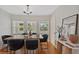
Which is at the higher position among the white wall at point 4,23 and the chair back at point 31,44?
the white wall at point 4,23

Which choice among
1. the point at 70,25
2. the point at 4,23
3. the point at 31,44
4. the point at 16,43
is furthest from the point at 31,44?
the point at 70,25

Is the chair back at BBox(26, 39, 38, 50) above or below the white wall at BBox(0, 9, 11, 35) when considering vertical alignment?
below

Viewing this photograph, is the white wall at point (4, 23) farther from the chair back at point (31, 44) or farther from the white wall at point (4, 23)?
the chair back at point (31, 44)

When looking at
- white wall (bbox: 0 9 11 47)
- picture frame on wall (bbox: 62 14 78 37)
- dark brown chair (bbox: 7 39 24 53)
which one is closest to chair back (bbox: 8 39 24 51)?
dark brown chair (bbox: 7 39 24 53)

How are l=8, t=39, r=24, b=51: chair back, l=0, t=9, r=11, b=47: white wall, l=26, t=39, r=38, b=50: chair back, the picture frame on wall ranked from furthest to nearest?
l=26, t=39, r=38, b=50: chair back
l=8, t=39, r=24, b=51: chair back
the picture frame on wall
l=0, t=9, r=11, b=47: white wall

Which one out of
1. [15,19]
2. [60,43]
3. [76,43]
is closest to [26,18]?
[15,19]

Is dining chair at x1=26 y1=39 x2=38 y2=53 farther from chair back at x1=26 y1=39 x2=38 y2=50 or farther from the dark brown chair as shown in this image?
the dark brown chair

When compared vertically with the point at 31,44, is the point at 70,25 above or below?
above

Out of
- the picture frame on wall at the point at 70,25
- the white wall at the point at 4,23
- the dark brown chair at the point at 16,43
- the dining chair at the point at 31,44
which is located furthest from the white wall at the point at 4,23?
the picture frame on wall at the point at 70,25

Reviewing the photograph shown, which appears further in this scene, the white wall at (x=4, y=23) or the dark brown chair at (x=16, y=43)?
the dark brown chair at (x=16, y=43)

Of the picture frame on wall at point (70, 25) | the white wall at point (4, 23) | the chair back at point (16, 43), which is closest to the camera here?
the white wall at point (4, 23)

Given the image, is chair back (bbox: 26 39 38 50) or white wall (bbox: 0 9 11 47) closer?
white wall (bbox: 0 9 11 47)

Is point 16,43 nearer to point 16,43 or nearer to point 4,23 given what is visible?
point 16,43

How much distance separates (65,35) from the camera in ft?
6.38
